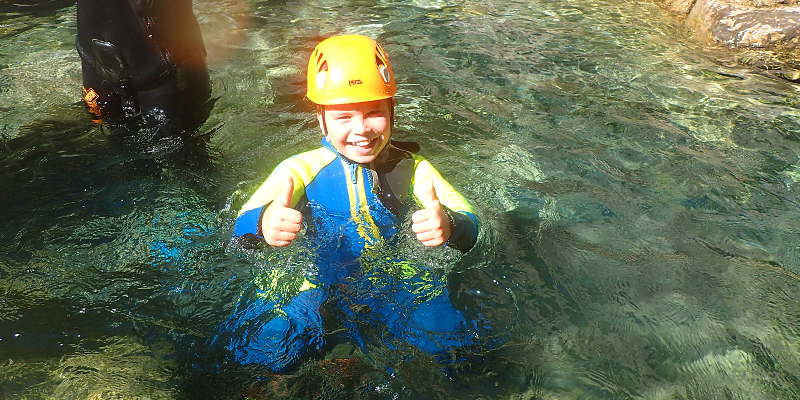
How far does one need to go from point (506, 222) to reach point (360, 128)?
1556 millimetres

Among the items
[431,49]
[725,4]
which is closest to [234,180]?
[431,49]

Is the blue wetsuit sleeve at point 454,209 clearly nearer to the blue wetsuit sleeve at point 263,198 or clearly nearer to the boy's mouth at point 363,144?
the boy's mouth at point 363,144

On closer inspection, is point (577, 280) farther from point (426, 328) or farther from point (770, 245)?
point (770, 245)

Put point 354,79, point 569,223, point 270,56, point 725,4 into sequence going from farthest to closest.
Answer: point 725,4
point 270,56
point 569,223
point 354,79

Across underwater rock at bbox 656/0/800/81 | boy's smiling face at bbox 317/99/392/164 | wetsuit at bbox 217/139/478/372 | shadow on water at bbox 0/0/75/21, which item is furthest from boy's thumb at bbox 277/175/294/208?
shadow on water at bbox 0/0/75/21

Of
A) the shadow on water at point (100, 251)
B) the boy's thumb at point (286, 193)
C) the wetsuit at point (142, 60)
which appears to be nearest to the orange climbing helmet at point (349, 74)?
the boy's thumb at point (286, 193)

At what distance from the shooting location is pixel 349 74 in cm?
339

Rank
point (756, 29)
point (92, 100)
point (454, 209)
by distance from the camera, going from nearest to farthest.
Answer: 1. point (454, 209)
2. point (92, 100)
3. point (756, 29)

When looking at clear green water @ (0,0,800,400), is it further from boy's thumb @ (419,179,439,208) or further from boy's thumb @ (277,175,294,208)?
boy's thumb @ (277,175,294,208)

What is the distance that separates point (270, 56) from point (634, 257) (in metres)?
5.25

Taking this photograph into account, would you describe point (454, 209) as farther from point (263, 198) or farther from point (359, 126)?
point (263, 198)

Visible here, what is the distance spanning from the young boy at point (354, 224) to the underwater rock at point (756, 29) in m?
5.47

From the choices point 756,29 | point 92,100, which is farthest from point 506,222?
point 756,29

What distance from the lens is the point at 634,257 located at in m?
4.03
